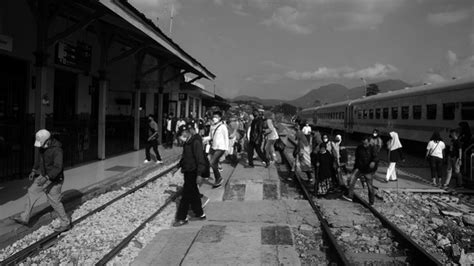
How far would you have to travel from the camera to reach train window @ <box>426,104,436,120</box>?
52.7ft

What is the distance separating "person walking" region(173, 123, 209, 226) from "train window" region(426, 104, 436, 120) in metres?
12.3

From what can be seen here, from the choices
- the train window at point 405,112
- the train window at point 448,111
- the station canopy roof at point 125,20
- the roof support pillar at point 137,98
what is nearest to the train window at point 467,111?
the train window at point 448,111

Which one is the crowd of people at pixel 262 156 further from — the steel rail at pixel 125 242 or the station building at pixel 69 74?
the station building at pixel 69 74

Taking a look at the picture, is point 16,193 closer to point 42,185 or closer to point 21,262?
point 42,185

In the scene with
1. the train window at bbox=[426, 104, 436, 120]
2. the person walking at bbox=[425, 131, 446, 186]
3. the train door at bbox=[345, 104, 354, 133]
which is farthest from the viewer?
the train door at bbox=[345, 104, 354, 133]

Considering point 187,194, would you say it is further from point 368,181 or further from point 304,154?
point 304,154

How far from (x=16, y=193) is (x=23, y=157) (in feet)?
4.68

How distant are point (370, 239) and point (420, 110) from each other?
11867 millimetres

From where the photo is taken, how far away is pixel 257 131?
11.9 m

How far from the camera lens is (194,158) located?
694 centimetres

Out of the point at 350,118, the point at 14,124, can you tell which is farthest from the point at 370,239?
the point at 350,118

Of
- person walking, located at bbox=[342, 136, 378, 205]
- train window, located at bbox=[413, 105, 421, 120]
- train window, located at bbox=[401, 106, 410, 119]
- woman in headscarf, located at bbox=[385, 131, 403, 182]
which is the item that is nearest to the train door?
train window, located at bbox=[401, 106, 410, 119]

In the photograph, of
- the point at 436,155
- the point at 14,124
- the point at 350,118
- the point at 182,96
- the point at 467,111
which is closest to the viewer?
the point at 14,124

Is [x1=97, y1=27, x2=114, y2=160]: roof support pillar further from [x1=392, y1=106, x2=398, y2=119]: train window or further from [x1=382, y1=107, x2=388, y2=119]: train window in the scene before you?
[x1=382, y1=107, x2=388, y2=119]: train window
